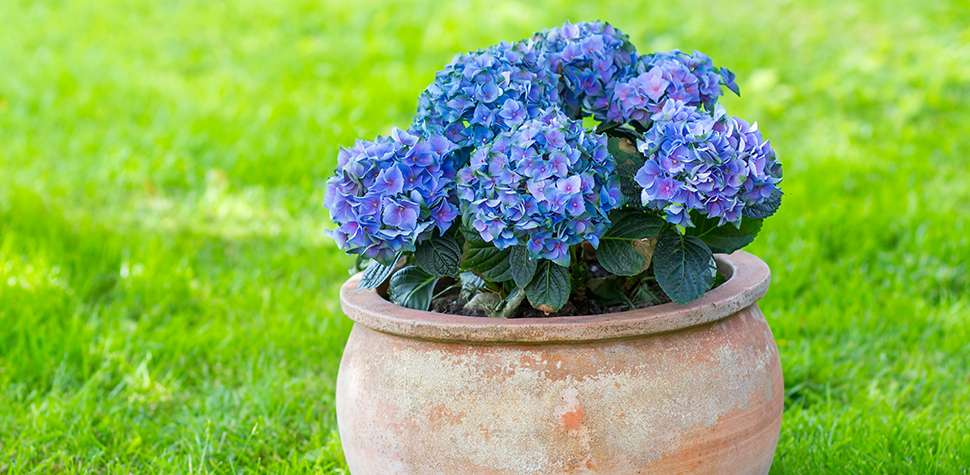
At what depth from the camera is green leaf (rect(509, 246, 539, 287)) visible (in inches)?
58.6

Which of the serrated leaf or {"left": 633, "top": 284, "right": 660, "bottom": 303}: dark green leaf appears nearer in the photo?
the serrated leaf

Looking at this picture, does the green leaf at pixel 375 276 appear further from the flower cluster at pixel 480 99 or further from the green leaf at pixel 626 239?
the green leaf at pixel 626 239

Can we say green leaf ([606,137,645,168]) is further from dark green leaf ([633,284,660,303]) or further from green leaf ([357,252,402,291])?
green leaf ([357,252,402,291])

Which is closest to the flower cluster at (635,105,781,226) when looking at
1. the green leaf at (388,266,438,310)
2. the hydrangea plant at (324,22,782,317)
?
the hydrangea plant at (324,22,782,317)

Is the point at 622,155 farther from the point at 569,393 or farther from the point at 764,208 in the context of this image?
the point at 569,393

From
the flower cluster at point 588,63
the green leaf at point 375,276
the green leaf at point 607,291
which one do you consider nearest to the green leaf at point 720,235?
the green leaf at point 607,291

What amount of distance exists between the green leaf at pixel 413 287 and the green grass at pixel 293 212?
25.3 inches

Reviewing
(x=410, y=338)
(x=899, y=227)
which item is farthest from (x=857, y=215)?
(x=410, y=338)

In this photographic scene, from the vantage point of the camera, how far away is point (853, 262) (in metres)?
3.29

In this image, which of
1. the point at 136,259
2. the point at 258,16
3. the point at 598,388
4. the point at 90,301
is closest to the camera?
the point at 598,388

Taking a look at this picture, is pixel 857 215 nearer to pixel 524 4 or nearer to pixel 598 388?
pixel 598 388

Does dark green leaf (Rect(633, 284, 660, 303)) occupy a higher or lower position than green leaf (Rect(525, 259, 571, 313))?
lower

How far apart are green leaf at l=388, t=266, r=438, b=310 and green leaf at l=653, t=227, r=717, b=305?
18.0 inches

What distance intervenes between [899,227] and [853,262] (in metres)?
0.39
